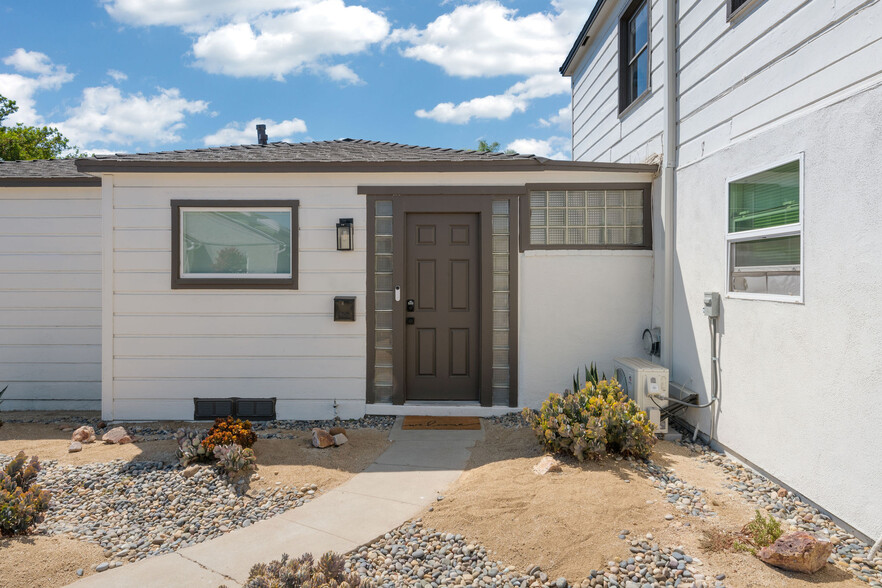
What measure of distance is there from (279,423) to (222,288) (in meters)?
1.53

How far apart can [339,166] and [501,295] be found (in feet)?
7.06

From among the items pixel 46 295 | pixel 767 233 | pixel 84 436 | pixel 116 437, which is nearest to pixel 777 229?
pixel 767 233

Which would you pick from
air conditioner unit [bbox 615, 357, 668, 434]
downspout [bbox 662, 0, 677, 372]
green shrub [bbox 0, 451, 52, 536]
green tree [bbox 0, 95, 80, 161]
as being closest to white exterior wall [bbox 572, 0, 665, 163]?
downspout [bbox 662, 0, 677, 372]

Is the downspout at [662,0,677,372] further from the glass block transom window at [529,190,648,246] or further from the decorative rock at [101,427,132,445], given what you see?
the decorative rock at [101,427,132,445]

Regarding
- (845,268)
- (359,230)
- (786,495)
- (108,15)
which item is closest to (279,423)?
(359,230)

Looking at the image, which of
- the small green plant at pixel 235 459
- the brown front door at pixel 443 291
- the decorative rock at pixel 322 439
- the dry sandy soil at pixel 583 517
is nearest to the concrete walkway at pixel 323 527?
the dry sandy soil at pixel 583 517

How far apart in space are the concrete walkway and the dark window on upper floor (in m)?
4.74

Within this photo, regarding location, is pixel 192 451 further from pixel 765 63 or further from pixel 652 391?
pixel 765 63

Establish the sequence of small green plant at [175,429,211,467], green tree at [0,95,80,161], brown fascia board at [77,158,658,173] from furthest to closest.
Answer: green tree at [0,95,80,161]
brown fascia board at [77,158,658,173]
small green plant at [175,429,211,467]

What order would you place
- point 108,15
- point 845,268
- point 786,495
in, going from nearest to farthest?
point 845,268 → point 786,495 → point 108,15

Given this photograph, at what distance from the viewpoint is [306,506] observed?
11.7 feet

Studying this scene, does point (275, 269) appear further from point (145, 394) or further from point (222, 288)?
point (145, 394)

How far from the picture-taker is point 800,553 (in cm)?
252

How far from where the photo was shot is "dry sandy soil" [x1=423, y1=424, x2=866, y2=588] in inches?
105
